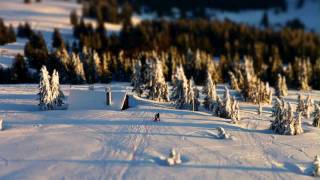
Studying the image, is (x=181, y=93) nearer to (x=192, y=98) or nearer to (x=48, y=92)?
(x=192, y=98)

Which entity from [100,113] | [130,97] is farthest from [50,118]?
[130,97]

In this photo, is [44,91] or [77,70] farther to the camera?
[77,70]

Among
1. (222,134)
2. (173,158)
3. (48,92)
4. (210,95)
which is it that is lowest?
(173,158)

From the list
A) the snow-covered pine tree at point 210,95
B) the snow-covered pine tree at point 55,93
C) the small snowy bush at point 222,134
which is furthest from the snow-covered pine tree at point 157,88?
the small snowy bush at point 222,134

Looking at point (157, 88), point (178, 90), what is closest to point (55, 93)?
point (157, 88)

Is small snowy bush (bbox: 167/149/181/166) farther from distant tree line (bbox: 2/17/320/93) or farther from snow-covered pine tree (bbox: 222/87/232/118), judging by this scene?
distant tree line (bbox: 2/17/320/93)

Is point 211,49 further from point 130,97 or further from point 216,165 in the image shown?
point 216,165
